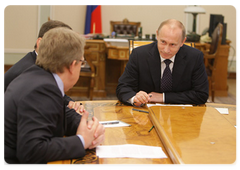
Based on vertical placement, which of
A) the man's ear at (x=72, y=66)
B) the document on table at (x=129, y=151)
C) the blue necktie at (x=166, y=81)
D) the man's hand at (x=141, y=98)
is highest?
the man's ear at (x=72, y=66)

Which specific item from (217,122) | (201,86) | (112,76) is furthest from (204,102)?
(112,76)

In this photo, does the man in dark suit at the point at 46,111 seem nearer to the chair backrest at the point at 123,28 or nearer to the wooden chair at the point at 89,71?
the wooden chair at the point at 89,71

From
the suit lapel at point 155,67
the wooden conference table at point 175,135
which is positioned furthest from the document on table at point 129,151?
the suit lapel at point 155,67

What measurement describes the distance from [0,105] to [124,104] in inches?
47.2

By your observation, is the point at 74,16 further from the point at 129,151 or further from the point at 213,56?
the point at 129,151

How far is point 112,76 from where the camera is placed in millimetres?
6484

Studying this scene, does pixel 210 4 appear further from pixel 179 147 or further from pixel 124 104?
pixel 179 147

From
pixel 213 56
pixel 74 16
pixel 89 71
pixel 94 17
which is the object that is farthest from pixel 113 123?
pixel 74 16

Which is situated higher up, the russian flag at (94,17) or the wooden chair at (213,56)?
the russian flag at (94,17)

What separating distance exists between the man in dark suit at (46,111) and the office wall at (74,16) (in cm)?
698

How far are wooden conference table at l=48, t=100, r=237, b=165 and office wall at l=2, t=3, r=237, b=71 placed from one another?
6.35m

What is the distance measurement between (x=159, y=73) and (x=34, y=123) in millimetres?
1587

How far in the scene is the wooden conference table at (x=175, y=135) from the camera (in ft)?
4.35

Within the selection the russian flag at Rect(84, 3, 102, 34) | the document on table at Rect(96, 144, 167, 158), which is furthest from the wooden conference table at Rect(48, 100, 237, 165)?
the russian flag at Rect(84, 3, 102, 34)
